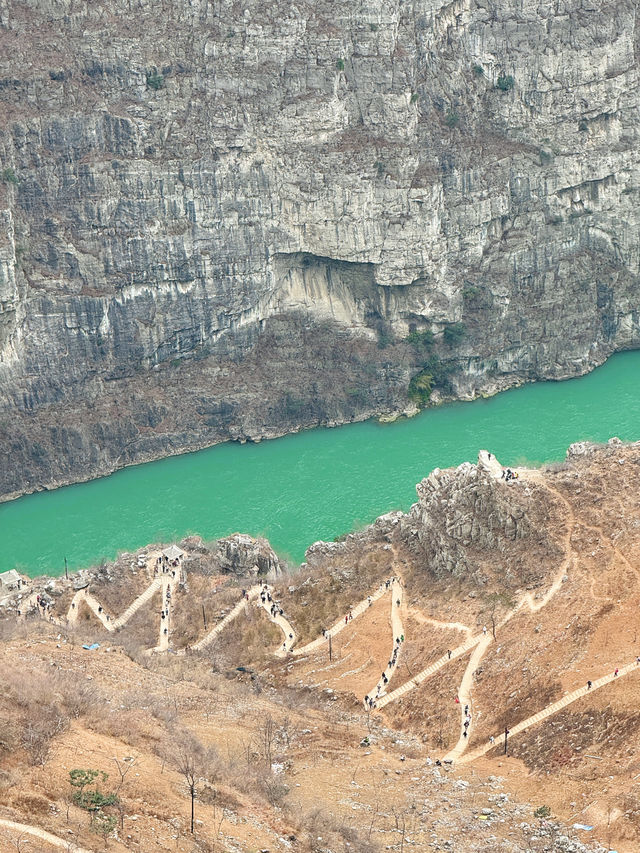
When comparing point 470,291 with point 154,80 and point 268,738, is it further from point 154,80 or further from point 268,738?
point 268,738

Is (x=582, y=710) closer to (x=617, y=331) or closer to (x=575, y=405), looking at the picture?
(x=575, y=405)

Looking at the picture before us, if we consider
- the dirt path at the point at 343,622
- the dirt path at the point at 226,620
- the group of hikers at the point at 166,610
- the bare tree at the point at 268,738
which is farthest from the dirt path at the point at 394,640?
the group of hikers at the point at 166,610

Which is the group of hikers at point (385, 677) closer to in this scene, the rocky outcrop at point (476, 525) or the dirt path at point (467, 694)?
the dirt path at point (467, 694)

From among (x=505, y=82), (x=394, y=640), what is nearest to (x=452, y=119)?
(x=505, y=82)

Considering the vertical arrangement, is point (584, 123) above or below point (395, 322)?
above

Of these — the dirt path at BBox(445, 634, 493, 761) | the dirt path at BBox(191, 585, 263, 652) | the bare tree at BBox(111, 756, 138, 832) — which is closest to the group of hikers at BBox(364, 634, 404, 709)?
the dirt path at BBox(445, 634, 493, 761)

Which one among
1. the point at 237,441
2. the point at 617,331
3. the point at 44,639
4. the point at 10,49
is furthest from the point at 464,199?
the point at 44,639

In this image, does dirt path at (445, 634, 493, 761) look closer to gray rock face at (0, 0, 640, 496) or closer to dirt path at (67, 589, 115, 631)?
dirt path at (67, 589, 115, 631)

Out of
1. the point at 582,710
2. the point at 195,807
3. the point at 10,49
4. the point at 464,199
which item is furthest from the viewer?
the point at 464,199
